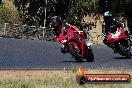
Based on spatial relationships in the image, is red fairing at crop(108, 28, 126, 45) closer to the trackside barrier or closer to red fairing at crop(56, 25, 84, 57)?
red fairing at crop(56, 25, 84, 57)

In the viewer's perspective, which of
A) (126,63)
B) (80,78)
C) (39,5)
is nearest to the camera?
(80,78)

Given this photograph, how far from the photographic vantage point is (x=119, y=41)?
19.8 metres

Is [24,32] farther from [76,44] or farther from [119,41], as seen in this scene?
[76,44]

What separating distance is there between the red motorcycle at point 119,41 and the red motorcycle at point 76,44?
157 cm

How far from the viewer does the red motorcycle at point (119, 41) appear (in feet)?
64.5

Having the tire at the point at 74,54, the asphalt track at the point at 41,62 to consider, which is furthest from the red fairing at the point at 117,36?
the tire at the point at 74,54

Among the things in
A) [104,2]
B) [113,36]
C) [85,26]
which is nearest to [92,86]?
[113,36]

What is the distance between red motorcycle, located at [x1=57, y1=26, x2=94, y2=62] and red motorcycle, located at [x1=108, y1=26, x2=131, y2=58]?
1.57 metres

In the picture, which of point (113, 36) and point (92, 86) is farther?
point (113, 36)

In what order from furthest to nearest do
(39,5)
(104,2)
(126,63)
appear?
(104,2) → (39,5) → (126,63)

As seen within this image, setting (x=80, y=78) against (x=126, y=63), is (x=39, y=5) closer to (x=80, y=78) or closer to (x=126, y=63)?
(x=126, y=63)

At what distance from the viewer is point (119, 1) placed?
53844 millimetres

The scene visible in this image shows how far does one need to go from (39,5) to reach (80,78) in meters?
38.9

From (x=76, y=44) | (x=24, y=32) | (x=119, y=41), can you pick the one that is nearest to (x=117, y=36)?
(x=119, y=41)
